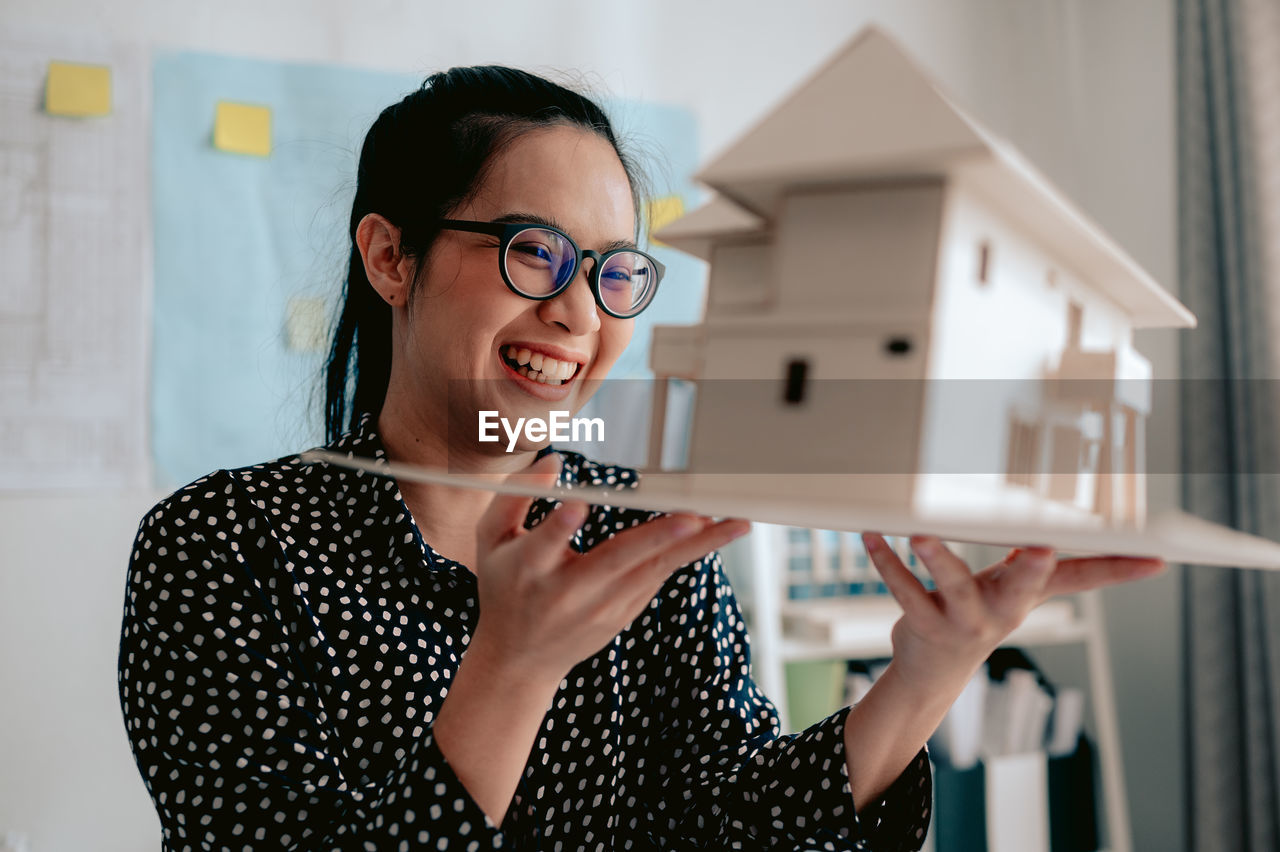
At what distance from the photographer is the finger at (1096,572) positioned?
61 centimetres

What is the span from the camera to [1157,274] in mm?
2221

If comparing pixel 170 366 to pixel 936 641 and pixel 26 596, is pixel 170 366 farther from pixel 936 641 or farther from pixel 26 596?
pixel 936 641

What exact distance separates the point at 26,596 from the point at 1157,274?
92.7 inches

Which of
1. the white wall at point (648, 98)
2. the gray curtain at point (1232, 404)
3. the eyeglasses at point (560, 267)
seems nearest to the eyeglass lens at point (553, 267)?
the eyeglasses at point (560, 267)

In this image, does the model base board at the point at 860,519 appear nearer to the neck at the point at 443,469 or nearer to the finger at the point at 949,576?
the finger at the point at 949,576

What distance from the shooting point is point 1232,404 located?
1816 mm

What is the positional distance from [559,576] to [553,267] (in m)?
0.28

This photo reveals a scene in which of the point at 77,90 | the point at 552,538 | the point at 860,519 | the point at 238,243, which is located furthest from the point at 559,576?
the point at 77,90

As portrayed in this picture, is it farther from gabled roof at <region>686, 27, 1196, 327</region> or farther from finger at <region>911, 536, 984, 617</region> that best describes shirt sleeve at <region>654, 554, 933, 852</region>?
Answer: gabled roof at <region>686, 27, 1196, 327</region>

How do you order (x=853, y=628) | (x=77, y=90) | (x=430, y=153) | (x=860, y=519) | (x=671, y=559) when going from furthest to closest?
1. (x=853, y=628)
2. (x=77, y=90)
3. (x=430, y=153)
4. (x=671, y=559)
5. (x=860, y=519)

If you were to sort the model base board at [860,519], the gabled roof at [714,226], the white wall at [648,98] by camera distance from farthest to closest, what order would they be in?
1. the white wall at [648,98]
2. the gabled roof at [714,226]
3. the model base board at [860,519]

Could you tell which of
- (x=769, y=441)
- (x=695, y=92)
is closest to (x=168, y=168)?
(x=695, y=92)

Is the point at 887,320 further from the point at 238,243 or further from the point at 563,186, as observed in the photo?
the point at 238,243

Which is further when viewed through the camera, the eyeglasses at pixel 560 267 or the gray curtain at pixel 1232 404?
→ the gray curtain at pixel 1232 404
